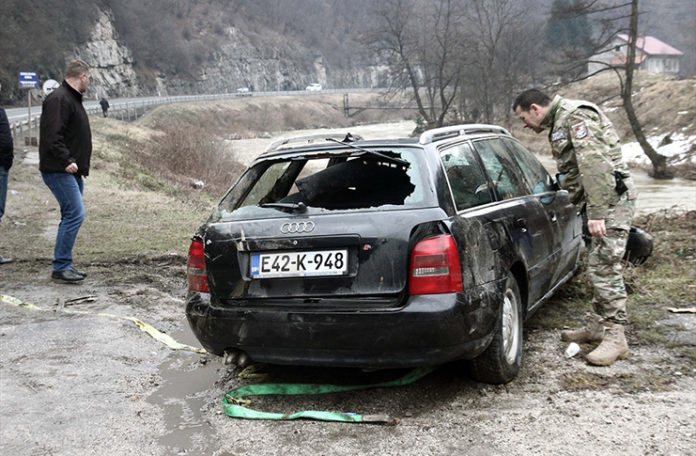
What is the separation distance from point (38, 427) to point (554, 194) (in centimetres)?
389

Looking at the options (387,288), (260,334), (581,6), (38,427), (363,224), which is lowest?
(38,427)

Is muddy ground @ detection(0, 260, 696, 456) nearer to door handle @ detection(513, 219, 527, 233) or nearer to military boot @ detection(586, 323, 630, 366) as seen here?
military boot @ detection(586, 323, 630, 366)

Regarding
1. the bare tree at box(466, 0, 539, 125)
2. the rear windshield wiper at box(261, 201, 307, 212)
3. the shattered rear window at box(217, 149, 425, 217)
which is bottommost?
the rear windshield wiper at box(261, 201, 307, 212)

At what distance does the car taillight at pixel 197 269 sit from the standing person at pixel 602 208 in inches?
97.4

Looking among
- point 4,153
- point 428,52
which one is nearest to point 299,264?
point 4,153

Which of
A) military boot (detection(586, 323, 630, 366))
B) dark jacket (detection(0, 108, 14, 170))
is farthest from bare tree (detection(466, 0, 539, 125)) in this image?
military boot (detection(586, 323, 630, 366))

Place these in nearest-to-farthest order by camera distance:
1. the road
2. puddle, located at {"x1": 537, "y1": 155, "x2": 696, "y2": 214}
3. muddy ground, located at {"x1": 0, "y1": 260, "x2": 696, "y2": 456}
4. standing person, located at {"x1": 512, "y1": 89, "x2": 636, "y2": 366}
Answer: muddy ground, located at {"x1": 0, "y1": 260, "x2": 696, "y2": 456}, standing person, located at {"x1": 512, "y1": 89, "x2": 636, "y2": 366}, puddle, located at {"x1": 537, "y1": 155, "x2": 696, "y2": 214}, the road

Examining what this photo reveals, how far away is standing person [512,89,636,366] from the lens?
14.8 ft

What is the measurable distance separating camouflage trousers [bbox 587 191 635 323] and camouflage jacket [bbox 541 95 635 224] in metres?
0.06

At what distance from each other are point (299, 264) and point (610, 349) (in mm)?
2164

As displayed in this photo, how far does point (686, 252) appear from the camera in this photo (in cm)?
761

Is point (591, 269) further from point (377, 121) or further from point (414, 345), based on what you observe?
point (377, 121)

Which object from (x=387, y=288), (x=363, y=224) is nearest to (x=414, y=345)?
(x=387, y=288)

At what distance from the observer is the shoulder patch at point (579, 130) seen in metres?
4.59
